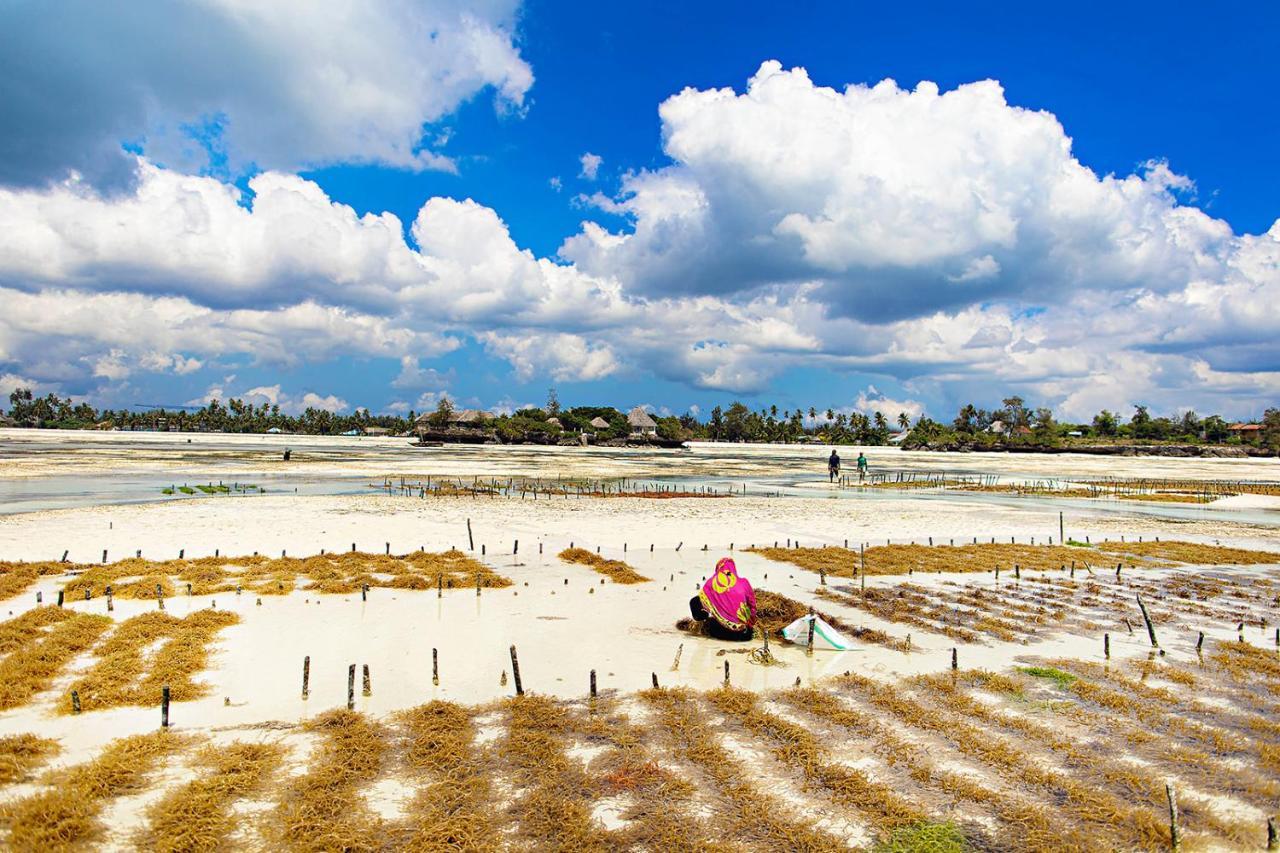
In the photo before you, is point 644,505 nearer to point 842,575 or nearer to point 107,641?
point 842,575

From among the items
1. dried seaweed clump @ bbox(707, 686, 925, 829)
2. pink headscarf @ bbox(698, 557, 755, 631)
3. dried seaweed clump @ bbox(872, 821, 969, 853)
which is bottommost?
dried seaweed clump @ bbox(872, 821, 969, 853)

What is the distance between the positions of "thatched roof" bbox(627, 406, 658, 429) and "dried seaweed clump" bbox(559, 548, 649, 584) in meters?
113

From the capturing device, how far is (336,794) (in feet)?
22.8

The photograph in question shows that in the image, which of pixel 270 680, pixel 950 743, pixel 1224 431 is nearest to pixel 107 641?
pixel 270 680

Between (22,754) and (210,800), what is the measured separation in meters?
2.84

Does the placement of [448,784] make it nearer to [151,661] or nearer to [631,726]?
[631,726]

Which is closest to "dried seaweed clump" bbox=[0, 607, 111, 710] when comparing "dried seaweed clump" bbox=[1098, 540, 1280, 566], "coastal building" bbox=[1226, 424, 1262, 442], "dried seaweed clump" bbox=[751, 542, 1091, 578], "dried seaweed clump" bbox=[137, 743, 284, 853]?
"dried seaweed clump" bbox=[137, 743, 284, 853]

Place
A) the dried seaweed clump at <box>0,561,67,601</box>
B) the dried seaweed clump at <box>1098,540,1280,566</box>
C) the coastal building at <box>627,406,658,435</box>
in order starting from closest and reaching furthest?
the dried seaweed clump at <box>0,561,67,601</box>
the dried seaweed clump at <box>1098,540,1280,566</box>
the coastal building at <box>627,406,658,435</box>

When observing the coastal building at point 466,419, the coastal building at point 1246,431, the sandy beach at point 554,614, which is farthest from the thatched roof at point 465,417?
the coastal building at point 1246,431

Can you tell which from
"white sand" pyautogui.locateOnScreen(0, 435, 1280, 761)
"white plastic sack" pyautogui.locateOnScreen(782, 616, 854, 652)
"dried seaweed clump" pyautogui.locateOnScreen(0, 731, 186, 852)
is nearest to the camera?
"dried seaweed clump" pyautogui.locateOnScreen(0, 731, 186, 852)

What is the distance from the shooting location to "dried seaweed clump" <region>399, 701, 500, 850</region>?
6.30m

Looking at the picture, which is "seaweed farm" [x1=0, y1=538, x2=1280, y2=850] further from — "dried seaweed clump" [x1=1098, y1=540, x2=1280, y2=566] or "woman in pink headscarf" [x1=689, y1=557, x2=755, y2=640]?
"dried seaweed clump" [x1=1098, y1=540, x2=1280, y2=566]

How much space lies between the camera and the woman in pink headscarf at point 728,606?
12.4m

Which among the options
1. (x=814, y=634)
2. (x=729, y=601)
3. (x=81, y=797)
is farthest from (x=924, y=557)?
(x=81, y=797)
